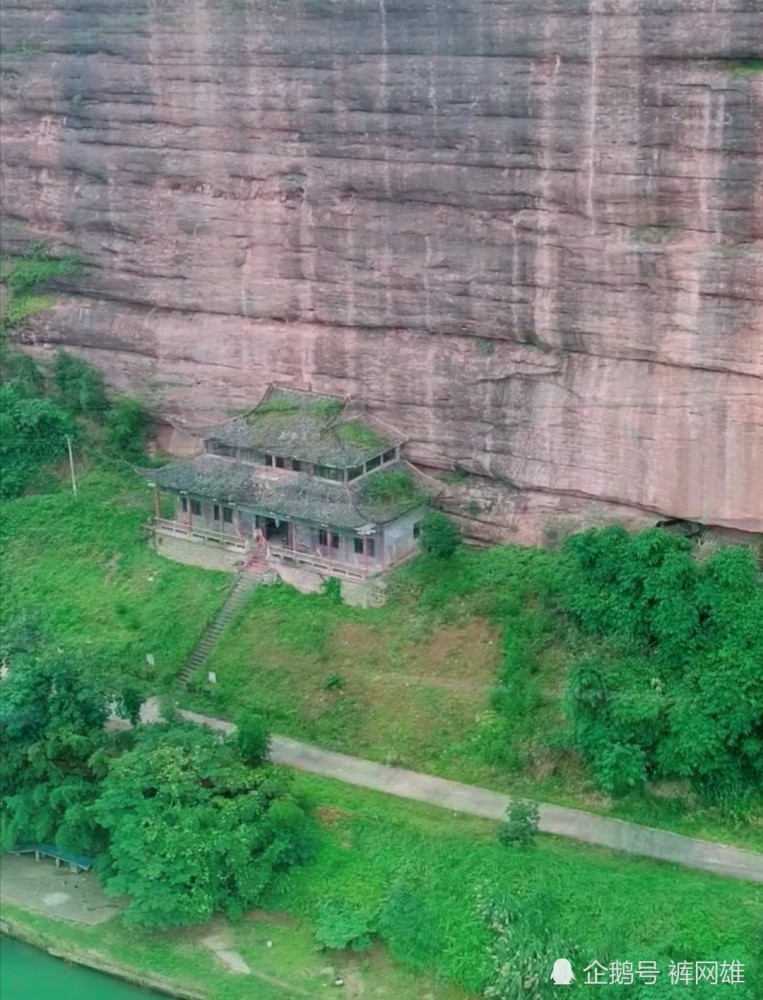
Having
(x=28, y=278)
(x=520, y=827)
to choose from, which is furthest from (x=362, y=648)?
(x=28, y=278)

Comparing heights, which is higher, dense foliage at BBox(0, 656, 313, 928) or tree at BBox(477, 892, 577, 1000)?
dense foliage at BBox(0, 656, 313, 928)

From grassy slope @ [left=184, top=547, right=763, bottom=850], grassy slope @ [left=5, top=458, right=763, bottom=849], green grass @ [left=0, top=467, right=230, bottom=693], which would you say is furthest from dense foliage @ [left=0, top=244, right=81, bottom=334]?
grassy slope @ [left=184, top=547, right=763, bottom=850]

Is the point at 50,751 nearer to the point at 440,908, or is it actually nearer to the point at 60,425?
the point at 440,908

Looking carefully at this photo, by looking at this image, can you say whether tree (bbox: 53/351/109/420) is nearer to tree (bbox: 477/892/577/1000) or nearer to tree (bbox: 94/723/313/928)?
tree (bbox: 94/723/313/928)

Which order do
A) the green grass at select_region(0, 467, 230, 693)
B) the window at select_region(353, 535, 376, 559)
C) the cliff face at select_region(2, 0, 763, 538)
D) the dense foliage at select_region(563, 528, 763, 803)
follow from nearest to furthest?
1. the dense foliage at select_region(563, 528, 763, 803)
2. the cliff face at select_region(2, 0, 763, 538)
3. the green grass at select_region(0, 467, 230, 693)
4. the window at select_region(353, 535, 376, 559)

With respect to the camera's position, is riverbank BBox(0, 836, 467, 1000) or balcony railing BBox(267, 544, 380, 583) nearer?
riverbank BBox(0, 836, 467, 1000)

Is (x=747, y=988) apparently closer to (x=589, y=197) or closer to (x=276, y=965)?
(x=276, y=965)

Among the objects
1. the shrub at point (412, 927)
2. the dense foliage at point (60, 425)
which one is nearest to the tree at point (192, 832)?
the shrub at point (412, 927)

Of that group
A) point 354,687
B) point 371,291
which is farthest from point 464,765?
point 371,291
